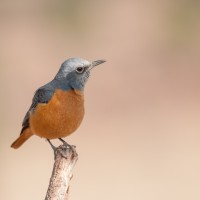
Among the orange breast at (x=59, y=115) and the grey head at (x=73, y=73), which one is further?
the grey head at (x=73, y=73)

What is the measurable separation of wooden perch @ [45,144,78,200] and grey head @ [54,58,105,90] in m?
1.47

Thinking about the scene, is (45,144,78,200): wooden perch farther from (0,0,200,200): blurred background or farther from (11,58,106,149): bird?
(0,0,200,200): blurred background

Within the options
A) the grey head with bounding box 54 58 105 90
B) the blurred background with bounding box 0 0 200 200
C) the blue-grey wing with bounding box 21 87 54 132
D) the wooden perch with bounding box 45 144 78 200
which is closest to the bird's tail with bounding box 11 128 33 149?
the blue-grey wing with bounding box 21 87 54 132

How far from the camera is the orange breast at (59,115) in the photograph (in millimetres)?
9359

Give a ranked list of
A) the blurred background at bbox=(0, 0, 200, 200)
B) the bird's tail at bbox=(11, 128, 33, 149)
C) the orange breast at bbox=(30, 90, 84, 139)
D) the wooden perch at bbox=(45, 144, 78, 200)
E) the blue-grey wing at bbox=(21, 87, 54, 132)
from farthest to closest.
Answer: the blurred background at bbox=(0, 0, 200, 200) → the bird's tail at bbox=(11, 128, 33, 149) → the blue-grey wing at bbox=(21, 87, 54, 132) → the orange breast at bbox=(30, 90, 84, 139) → the wooden perch at bbox=(45, 144, 78, 200)

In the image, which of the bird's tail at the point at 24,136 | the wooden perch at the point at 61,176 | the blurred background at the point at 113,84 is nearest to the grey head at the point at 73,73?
the bird's tail at the point at 24,136

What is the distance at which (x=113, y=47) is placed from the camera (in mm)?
28188

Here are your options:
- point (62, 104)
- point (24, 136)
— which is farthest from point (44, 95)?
point (24, 136)

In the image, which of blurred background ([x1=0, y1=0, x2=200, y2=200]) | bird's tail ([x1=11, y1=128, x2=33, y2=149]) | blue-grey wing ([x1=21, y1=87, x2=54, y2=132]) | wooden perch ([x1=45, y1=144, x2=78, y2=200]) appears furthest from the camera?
blurred background ([x1=0, y1=0, x2=200, y2=200])

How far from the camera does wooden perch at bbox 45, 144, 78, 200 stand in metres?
7.22

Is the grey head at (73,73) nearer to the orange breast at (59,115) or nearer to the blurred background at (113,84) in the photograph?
the orange breast at (59,115)

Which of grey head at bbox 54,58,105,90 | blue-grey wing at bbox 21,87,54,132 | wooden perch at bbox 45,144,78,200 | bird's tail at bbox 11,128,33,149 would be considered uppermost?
grey head at bbox 54,58,105,90

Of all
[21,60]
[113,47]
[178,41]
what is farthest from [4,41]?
[178,41]

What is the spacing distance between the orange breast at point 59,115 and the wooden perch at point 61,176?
90 cm
